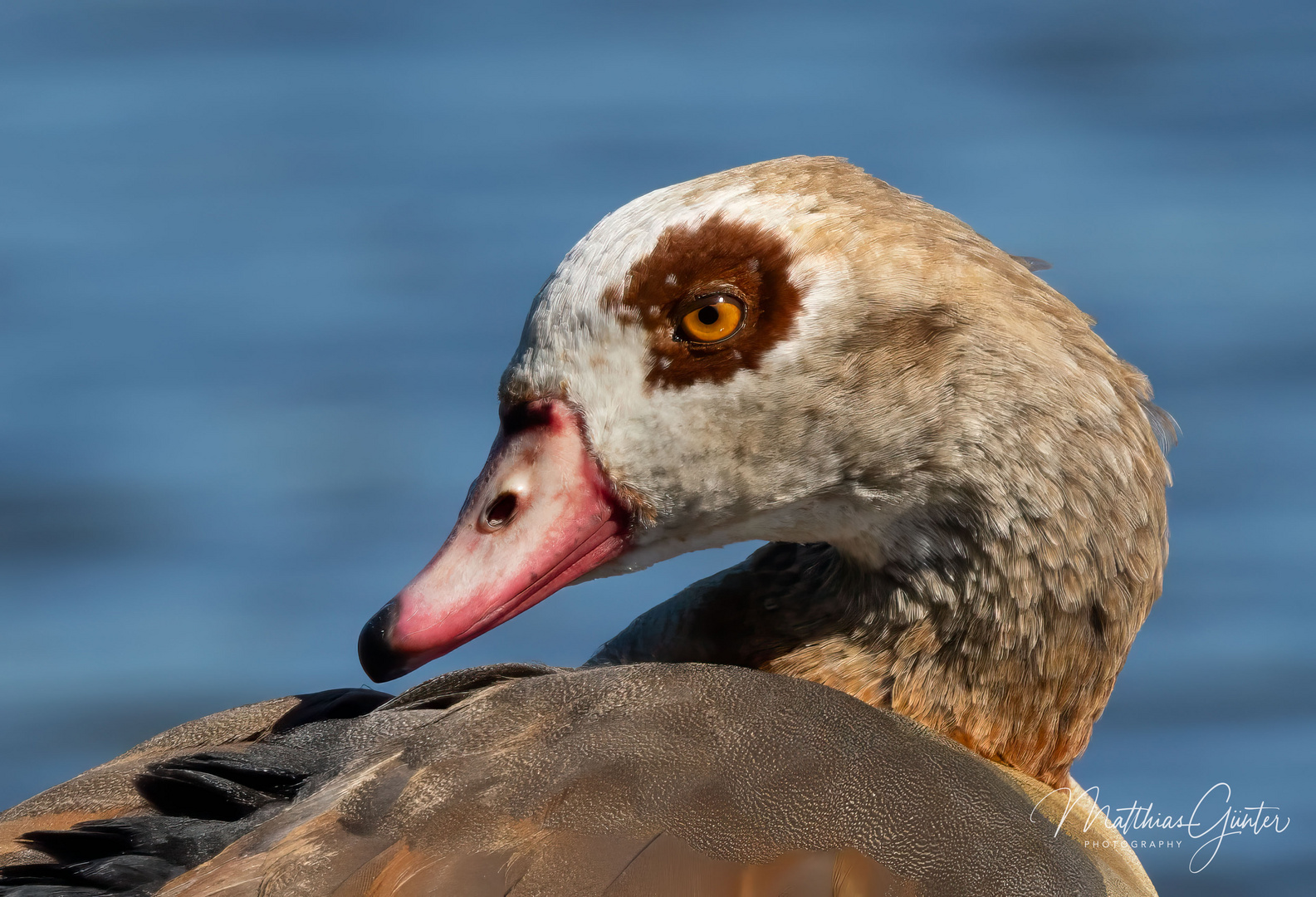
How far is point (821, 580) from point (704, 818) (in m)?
0.92

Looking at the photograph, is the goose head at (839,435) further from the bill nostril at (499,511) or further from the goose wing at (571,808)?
the goose wing at (571,808)

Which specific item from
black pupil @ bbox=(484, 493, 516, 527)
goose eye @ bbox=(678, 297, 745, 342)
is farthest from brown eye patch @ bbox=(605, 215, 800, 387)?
black pupil @ bbox=(484, 493, 516, 527)

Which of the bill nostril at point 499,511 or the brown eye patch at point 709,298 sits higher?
the brown eye patch at point 709,298

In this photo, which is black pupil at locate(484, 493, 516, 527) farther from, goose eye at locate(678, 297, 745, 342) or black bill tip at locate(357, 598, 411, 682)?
goose eye at locate(678, 297, 745, 342)

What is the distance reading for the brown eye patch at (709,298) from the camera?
322cm

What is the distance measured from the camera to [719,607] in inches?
140

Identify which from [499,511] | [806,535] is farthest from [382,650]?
[806,535]

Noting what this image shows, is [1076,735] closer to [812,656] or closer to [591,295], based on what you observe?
[812,656]

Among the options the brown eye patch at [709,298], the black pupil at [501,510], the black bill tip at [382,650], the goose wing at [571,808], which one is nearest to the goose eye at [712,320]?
the brown eye patch at [709,298]

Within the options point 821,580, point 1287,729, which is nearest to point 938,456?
point 821,580

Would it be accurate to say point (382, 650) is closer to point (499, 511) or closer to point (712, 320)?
point (499, 511)

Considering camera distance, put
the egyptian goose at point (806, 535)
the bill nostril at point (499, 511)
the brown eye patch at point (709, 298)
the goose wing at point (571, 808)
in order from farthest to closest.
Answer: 1. the bill nostril at point (499, 511)
2. the brown eye patch at point (709, 298)
3. the egyptian goose at point (806, 535)
4. the goose wing at point (571, 808)

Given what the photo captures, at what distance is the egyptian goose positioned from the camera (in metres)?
2.92

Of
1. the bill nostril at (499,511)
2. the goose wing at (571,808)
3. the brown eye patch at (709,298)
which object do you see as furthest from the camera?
the bill nostril at (499,511)
